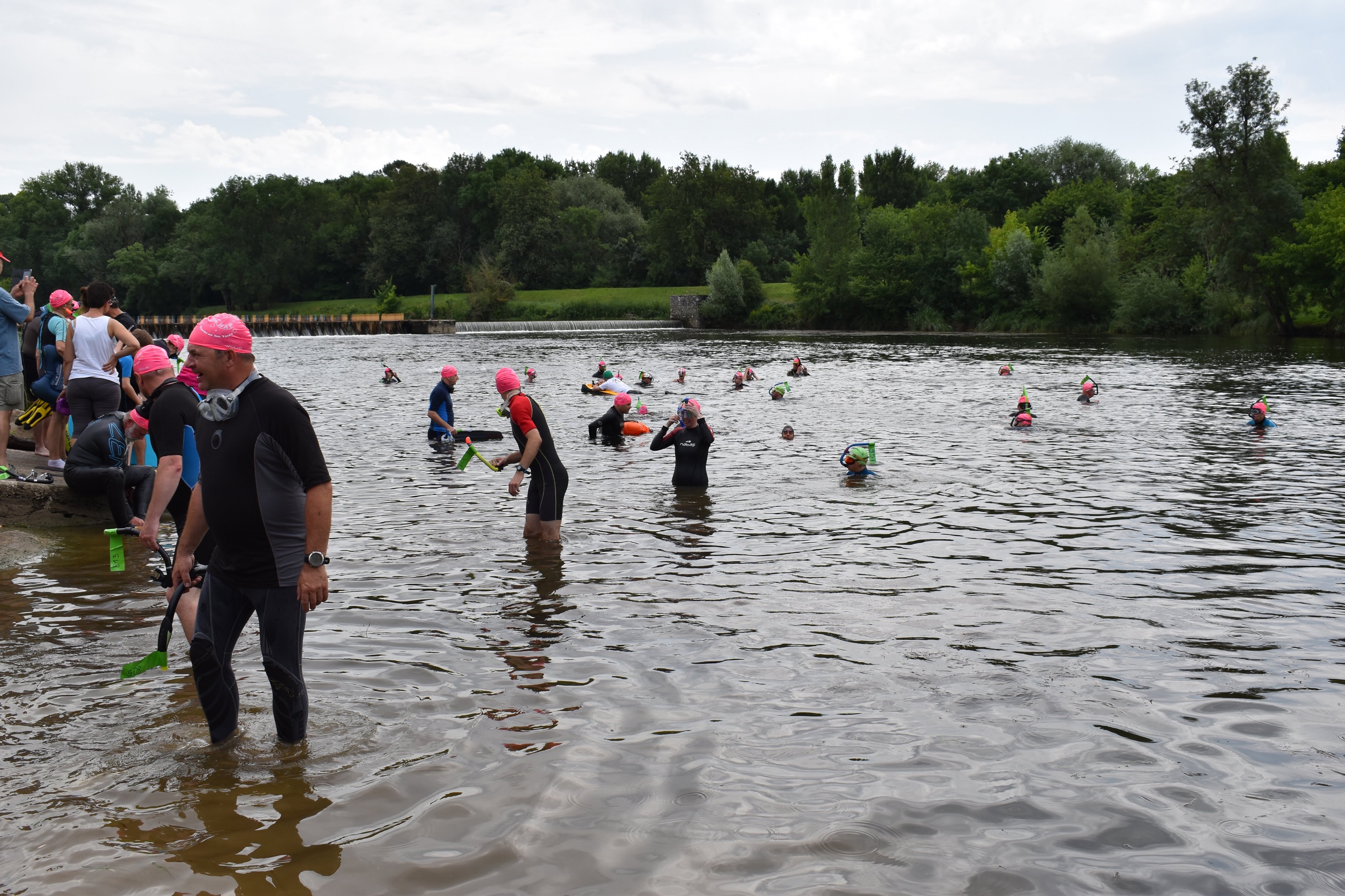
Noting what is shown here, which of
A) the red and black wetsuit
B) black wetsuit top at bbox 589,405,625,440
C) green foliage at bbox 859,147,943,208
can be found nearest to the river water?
the red and black wetsuit

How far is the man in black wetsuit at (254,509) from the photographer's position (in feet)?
16.9

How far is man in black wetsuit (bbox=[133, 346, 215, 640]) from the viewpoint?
7258 millimetres

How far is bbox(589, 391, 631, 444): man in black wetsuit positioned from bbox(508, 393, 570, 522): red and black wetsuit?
340 inches

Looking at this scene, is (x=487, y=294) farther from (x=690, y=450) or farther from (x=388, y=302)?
(x=690, y=450)

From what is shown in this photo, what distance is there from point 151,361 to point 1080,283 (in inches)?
2852

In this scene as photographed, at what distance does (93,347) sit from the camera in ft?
35.2

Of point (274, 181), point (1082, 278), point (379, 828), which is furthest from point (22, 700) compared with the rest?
point (274, 181)

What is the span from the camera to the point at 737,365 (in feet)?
144

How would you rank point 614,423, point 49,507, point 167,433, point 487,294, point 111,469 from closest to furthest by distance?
point 167,433
point 111,469
point 49,507
point 614,423
point 487,294

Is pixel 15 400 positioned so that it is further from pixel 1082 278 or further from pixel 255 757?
pixel 1082 278

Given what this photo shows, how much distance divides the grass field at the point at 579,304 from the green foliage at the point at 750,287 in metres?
3.16

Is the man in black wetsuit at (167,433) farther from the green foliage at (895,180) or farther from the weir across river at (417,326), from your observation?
the green foliage at (895,180)

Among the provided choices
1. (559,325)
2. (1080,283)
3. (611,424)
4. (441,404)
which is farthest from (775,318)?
(441,404)

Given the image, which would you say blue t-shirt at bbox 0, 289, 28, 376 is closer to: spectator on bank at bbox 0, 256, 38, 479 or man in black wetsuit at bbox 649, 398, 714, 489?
spectator on bank at bbox 0, 256, 38, 479
